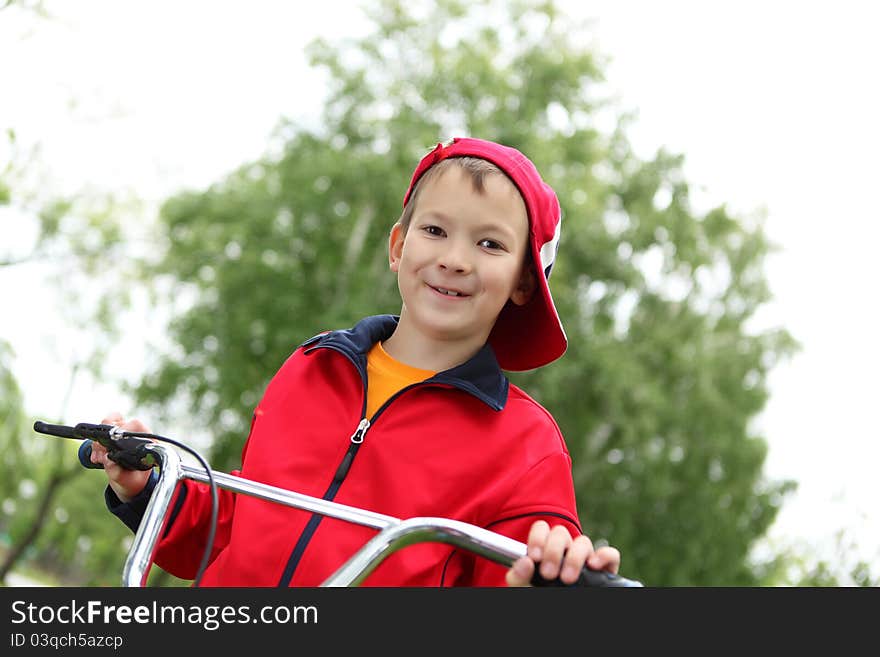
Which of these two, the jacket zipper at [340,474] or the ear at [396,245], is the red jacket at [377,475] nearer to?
the jacket zipper at [340,474]

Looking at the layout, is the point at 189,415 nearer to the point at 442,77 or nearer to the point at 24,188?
the point at 24,188

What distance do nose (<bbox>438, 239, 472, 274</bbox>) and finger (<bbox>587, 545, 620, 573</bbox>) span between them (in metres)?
0.87

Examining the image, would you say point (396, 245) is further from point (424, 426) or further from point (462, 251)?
point (424, 426)

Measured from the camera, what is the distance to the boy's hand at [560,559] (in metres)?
1.59

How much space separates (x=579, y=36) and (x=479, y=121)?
178 inches

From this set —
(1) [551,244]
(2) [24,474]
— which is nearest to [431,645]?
(1) [551,244]

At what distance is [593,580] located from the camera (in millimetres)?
1572

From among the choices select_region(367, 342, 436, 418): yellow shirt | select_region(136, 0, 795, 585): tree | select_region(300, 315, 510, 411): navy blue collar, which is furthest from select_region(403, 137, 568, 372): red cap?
select_region(136, 0, 795, 585): tree

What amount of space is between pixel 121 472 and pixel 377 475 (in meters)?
0.56

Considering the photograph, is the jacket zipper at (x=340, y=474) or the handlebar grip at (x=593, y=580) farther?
the jacket zipper at (x=340, y=474)

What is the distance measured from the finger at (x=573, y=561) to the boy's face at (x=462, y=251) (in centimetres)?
85

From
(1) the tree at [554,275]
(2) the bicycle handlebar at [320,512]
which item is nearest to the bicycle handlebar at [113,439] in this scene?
(2) the bicycle handlebar at [320,512]

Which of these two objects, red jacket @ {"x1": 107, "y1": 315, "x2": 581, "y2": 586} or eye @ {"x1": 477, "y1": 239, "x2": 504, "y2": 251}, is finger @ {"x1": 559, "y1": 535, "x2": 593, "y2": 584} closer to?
red jacket @ {"x1": 107, "y1": 315, "x2": 581, "y2": 586}

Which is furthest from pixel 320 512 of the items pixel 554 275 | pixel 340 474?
pixel 554 275
